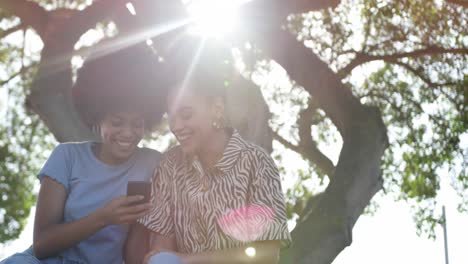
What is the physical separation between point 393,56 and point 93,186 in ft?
27.0

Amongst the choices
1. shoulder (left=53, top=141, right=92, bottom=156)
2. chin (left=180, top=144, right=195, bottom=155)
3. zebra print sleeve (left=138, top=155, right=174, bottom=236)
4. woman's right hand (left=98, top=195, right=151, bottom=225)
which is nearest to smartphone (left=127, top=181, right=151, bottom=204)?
woman's right hand (left=98, top=195, right=151, bottom=225)

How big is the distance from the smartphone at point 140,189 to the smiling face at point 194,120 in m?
0.29

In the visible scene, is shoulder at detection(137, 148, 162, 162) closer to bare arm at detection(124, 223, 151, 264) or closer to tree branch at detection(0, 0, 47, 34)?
bare arm at detection(124, 223, 151, 264)

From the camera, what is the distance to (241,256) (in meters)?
3.73

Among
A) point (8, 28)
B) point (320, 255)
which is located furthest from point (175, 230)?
point (8, 28)

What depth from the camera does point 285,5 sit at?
7.59 metres

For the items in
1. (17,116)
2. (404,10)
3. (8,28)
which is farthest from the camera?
(17,116)

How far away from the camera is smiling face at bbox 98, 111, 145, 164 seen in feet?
13.9

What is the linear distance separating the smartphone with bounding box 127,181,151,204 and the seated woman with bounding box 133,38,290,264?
0.60 feet

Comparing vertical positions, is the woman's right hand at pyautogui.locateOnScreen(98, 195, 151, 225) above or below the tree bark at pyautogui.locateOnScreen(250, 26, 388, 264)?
below

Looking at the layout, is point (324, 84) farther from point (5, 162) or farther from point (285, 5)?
point (5, 162)

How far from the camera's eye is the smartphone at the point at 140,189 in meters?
3.91

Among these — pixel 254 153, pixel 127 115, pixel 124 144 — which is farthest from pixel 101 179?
pixel 254 153

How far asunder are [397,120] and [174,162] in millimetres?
9702
